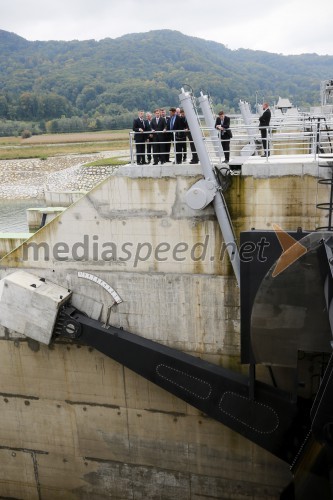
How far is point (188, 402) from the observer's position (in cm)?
954

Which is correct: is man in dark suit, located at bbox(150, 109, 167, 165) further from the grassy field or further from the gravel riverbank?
the grassy field

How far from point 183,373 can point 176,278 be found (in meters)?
1.99

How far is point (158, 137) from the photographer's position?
1016cm

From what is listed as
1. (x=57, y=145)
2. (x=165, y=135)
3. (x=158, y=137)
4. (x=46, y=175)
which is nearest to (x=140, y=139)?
(x=158, y=137)

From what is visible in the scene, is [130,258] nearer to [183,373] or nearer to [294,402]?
[183,373]

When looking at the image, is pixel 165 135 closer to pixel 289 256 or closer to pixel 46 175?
pixel 289 256

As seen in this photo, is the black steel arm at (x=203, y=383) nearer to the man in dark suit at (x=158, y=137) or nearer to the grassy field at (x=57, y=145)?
the man in dark suit at (x=158, y=137)

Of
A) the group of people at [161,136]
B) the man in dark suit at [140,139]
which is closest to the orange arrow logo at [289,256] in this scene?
the group of people at [161,136]

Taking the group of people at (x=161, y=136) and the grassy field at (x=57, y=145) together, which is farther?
the grassy field at (x=57, y=145)

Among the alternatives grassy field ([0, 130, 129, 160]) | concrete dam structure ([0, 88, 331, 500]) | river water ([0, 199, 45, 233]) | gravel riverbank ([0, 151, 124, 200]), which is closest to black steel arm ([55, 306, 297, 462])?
concrete dam structure ([0, 88, 331, 500])

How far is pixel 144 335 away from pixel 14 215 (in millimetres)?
30348

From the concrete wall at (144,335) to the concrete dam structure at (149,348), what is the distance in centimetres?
3

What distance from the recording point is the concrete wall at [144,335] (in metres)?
9.37

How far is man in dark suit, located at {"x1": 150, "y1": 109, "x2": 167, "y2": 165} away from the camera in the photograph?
31.8 ft
